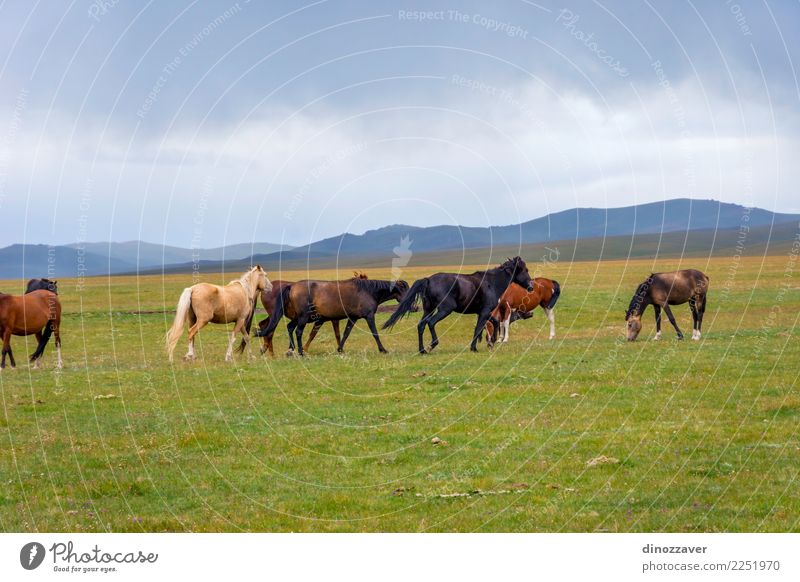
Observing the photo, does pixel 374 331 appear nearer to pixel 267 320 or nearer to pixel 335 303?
pixel 335 303

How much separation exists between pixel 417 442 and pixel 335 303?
1256 cm

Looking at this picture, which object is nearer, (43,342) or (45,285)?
(43,342)

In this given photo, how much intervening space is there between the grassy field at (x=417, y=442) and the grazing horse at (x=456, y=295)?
3.82ft

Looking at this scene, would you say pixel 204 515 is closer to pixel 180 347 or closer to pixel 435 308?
pixel 435 308

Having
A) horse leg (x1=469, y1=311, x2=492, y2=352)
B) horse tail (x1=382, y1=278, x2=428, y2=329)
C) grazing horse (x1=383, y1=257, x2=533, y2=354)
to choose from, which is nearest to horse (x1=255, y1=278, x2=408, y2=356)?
grazing horse (x1=383, y1=257, x2=533, y2=354)

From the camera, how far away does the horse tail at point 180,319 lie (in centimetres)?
2352

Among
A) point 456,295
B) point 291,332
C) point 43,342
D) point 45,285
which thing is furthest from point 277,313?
point 45,285

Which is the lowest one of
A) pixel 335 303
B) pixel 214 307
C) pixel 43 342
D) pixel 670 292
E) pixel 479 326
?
pixel 43 342

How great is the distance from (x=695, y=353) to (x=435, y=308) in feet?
23.9

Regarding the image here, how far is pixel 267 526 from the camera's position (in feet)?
34.3

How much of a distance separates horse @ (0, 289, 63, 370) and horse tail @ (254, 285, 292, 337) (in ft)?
19.5

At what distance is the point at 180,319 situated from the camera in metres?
23.9

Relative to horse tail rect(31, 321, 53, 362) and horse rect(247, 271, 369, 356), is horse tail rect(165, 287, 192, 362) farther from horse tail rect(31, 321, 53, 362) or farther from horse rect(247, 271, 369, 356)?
horse tail rect(31, 321, 53, 362)
